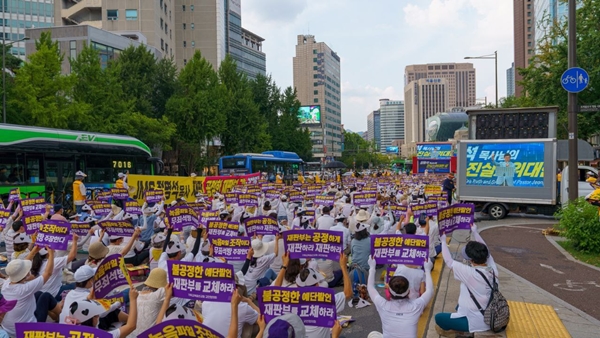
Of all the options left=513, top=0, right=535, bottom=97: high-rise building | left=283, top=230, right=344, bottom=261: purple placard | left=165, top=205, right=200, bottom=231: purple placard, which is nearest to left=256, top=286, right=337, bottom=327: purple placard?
left=283, top=230, right=344, bottom=261: purple placard

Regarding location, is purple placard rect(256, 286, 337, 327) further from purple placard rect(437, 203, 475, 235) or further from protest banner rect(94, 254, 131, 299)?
Answer: purple placard rect(437, 203, 475, 235)

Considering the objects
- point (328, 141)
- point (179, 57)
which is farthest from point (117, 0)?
point (328, 141)

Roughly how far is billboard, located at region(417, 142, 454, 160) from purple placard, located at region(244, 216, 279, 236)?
5625cm

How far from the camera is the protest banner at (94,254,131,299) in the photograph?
209 inches

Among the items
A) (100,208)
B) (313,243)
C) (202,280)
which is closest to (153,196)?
(100,208)

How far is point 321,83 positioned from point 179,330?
6487 inches

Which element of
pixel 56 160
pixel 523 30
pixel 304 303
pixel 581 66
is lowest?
pixel 304 303

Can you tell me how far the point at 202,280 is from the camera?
5367 millimetres

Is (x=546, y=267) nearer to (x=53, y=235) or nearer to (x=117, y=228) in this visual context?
(x=117, y=228)

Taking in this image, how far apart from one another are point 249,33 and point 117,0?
6031cm

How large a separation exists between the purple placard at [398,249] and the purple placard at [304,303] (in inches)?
77.8

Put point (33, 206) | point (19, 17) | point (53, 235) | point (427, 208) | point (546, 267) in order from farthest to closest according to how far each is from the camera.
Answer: point (19, 17), point (33, 206), point (427, 208), point (546, 267), point (53, 235)

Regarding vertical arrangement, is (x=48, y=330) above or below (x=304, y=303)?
above

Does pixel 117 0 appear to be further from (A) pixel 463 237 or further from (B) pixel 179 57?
(A) pixel 463 237
